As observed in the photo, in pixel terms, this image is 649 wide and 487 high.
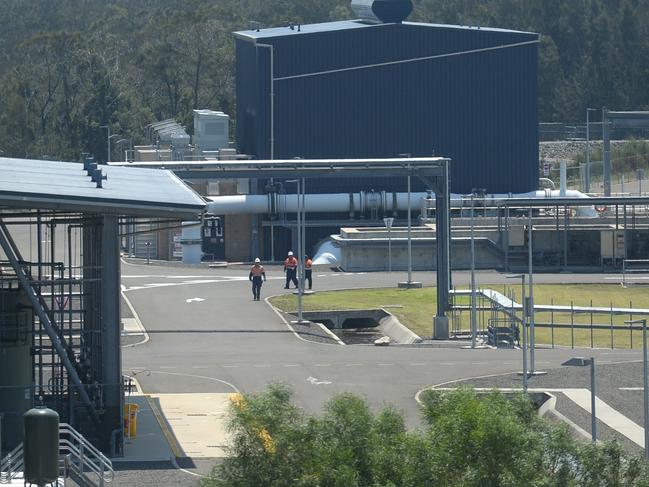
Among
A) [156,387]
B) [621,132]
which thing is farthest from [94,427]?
[621,132]

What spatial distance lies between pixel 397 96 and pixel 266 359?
120 feet

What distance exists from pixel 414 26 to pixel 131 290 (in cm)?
2386

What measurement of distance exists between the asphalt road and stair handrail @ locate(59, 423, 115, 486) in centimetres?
763

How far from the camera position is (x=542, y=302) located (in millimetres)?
57156

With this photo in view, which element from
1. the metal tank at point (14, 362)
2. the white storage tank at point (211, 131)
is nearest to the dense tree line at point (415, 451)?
the metal tank at point (14, 362)

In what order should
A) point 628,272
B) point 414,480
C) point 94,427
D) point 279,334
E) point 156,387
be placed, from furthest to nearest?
point 628,272
point 279,334
point 156,387
point 94,427
point 414,480

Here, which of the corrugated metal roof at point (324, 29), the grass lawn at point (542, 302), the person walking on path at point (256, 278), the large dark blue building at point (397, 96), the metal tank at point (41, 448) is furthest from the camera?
the corrugated metal roof at point (324, 29)

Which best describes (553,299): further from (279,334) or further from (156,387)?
(156,387)

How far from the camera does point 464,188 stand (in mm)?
78438

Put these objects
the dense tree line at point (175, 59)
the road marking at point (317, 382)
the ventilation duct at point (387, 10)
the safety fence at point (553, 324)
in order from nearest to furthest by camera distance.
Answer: the road marking at point (317, 382), the safety fence at point (553, 324), the ventilation duct at point (387, 10), the dense tree line at point (175, 59)

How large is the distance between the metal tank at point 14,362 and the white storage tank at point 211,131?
171 feet

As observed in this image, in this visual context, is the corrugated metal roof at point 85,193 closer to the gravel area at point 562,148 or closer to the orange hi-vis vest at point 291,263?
the orange hi-vis vest at point 291,263

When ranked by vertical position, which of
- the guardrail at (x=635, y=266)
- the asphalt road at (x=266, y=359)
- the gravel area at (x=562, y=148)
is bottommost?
the asphalt road at (x=266, y=359)

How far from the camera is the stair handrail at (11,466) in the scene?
23.4 m
